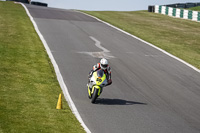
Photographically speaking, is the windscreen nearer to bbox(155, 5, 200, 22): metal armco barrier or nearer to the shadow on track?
the shadow on track

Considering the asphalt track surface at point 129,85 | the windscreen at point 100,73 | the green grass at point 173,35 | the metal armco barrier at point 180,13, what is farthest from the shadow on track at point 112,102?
the metal armco barrier at point 180,13

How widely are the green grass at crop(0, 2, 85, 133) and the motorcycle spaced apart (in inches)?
44.5

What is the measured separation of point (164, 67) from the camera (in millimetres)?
19953

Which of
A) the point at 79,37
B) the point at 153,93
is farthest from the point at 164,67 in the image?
the point at 79,37

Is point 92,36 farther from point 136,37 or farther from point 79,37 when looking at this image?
point 136,37

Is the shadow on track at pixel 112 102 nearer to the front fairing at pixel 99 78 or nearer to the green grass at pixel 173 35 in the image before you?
the front fairing at pixel 99 78

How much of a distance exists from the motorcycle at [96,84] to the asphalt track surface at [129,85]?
1.03 feet

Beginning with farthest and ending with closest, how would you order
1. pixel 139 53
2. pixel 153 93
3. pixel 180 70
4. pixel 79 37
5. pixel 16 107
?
pixel 79 37 < pixel 139 53 < pixel 180 70 < pixel 153 93 < pixel 16 107

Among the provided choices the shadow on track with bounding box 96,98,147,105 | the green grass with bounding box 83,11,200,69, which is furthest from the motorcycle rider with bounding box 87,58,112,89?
the green grass with bounding box 83,11,200,69

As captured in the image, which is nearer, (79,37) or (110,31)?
(79,37)

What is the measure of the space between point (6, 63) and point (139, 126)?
8374 millimetres

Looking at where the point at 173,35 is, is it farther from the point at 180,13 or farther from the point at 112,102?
the point at 112,102

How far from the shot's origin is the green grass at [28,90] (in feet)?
33.4

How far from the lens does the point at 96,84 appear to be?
1334 centimetres
